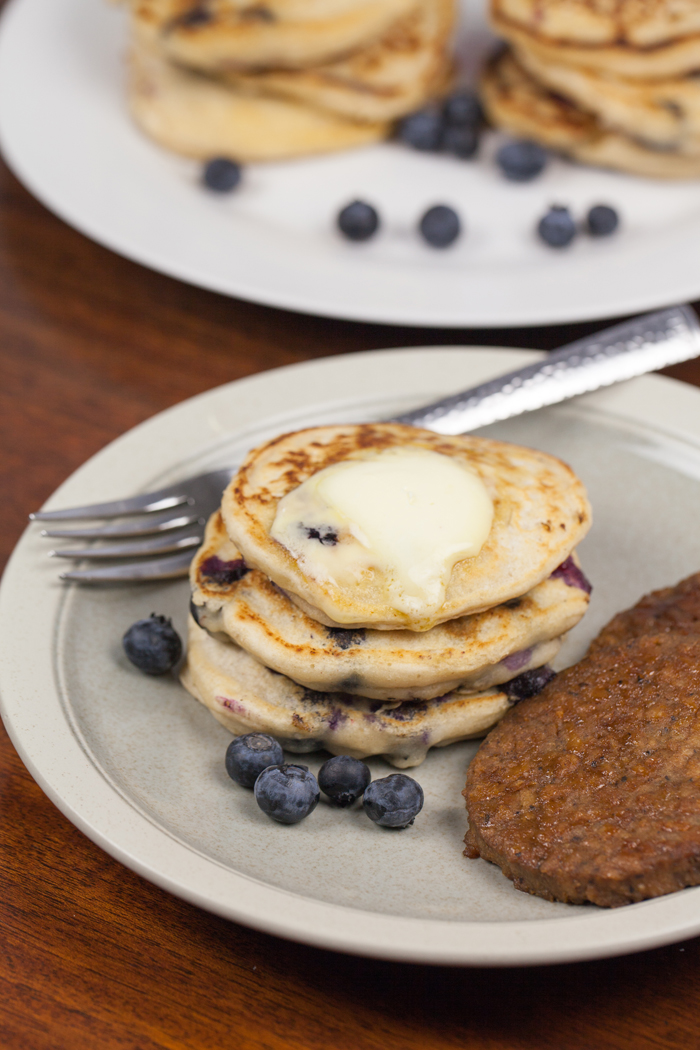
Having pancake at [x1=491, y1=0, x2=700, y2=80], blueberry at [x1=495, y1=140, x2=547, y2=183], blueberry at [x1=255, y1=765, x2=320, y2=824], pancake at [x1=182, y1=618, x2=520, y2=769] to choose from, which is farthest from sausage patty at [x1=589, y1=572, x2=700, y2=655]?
pancake at [x1=491, y1=0, x2=700, y2=80]

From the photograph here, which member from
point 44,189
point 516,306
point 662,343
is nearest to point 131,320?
point 44,189

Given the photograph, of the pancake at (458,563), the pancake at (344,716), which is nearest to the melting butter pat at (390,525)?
the pancake at (458,563)

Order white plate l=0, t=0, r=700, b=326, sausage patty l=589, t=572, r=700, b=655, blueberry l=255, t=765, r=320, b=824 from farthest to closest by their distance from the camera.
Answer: white plate l=0, t=0, r=700, b=326 < sausage patty l=589, t=572, r=700, b=655 < blueberry l=255, t=765, r=320, b=824

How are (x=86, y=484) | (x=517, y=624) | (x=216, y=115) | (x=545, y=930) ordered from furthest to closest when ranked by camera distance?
(x=216, y=115) → (x=86, y=484) → (x=517, y=624) → (x=545, y=930)

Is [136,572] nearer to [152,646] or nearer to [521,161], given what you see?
[152,646]

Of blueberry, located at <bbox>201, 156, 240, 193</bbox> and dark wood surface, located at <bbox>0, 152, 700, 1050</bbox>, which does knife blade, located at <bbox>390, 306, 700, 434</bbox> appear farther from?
blueberry, located at <bbox>201, 156, 240, 193</bbox>

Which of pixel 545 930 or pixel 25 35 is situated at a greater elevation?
pixel 25 35

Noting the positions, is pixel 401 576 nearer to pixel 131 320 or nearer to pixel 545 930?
pixel 545 930
